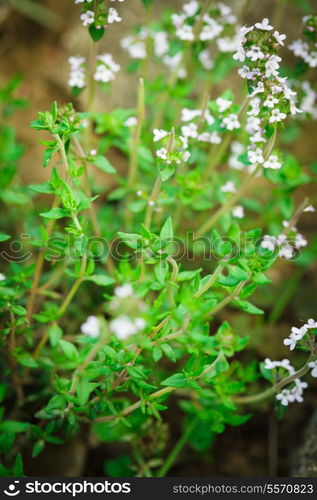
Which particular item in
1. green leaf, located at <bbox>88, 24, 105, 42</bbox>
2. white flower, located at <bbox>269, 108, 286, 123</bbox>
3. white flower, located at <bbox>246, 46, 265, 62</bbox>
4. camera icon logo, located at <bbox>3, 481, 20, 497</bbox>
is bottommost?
camera icon logo, located at <bbox>3, 481, 20, 497</bbox>

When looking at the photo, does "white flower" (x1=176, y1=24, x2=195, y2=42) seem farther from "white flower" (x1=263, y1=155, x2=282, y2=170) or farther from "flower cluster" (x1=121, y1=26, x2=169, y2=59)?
"white flower" (x1=263, y1=155, x2=282, y2=170)

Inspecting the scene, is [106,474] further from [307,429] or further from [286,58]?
[286,58]

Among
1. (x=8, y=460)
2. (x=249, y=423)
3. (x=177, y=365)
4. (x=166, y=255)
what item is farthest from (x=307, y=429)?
(x=8, y=460)

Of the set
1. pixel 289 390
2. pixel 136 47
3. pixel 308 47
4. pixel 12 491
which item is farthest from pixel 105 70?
pixel 12 491

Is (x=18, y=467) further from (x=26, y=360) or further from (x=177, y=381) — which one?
(x=177, y=381)

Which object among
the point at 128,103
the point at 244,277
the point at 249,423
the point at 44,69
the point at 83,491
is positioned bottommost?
the point at 83,491

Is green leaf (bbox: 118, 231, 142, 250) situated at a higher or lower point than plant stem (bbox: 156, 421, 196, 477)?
higher

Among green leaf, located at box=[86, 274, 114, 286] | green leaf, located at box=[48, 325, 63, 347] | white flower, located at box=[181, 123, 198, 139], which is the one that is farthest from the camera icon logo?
white flower, located at box=[181, 123, 198, 139]
